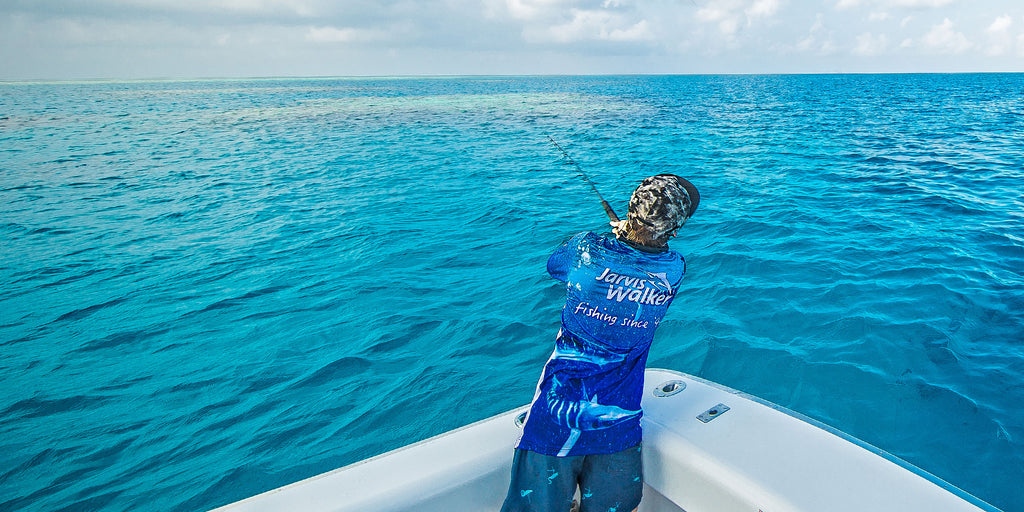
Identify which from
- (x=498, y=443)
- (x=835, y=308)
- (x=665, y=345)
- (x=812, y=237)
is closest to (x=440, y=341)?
(x=665, y=345)

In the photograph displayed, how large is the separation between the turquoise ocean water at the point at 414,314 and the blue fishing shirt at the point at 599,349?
236cm

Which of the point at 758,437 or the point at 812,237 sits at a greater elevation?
the point at 758,437

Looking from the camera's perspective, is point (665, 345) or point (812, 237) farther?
point (812, 237)

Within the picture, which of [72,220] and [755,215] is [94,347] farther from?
[755,215]

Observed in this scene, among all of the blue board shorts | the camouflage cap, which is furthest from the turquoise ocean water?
the camouflage cap

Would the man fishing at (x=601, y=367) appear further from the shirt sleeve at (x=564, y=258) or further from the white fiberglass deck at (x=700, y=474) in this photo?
the white fiberglass deck at (x=700, y=474)

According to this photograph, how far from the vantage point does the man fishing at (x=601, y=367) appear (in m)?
1.77

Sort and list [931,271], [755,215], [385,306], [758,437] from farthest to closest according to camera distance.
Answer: [755,215]
[931,271]
[385,306]
[758,437]

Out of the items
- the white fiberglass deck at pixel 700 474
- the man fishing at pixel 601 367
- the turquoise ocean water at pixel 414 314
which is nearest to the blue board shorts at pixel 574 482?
the man fishing at pixel 601 367

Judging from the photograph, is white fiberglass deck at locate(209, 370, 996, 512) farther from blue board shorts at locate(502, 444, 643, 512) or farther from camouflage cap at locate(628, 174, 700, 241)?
camouflage cap at locate(628, 174, 700, 241)

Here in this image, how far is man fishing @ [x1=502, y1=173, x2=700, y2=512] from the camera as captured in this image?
5.81ft

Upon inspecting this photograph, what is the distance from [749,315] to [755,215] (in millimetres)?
4350

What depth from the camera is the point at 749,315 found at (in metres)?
5.38

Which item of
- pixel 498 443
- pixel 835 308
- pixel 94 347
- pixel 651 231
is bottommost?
pixel 94 347
